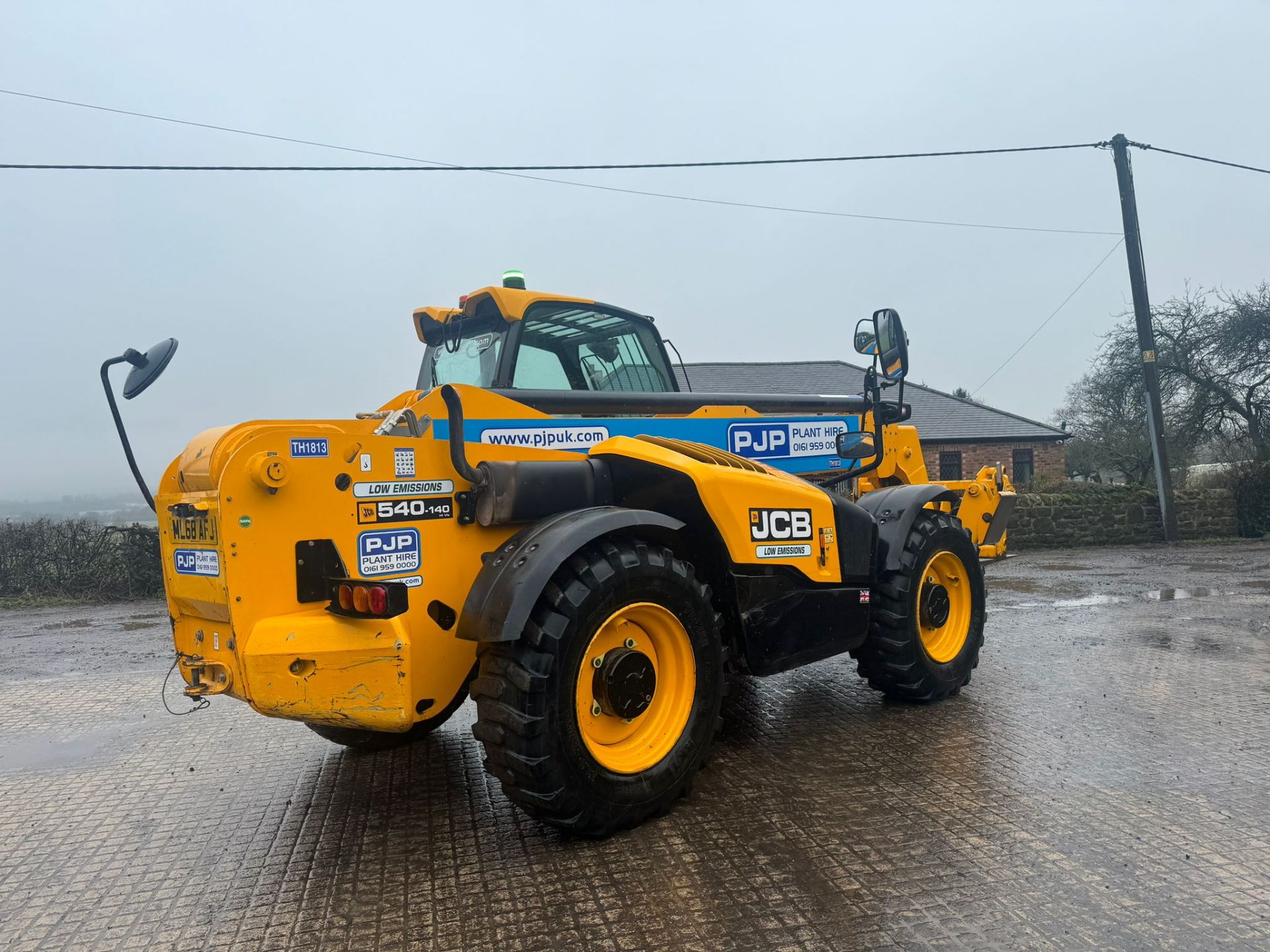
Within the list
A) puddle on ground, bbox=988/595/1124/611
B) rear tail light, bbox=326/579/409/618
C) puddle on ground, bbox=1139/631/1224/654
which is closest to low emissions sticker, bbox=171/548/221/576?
rear tail light, bbox=326/579/409/618

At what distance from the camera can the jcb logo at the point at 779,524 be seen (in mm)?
4078

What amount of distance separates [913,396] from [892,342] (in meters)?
24.6

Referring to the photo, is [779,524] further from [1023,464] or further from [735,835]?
[1023,464]

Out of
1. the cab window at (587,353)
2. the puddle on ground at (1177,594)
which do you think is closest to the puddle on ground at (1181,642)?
the puddle on ground at (1177,594)

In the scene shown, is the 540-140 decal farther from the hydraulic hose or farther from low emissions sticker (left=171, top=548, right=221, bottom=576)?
low emissions sticker (left=171, top=548, right=221, bottom=576)

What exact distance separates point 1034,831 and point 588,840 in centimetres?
176

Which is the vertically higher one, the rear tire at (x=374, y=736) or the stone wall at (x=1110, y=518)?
the stone wall at (x=1110, y=518)

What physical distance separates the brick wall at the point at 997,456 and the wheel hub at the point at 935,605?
750 inches

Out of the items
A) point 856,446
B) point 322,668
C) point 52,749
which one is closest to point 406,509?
point 322,668

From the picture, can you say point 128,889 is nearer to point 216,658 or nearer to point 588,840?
point 216,658

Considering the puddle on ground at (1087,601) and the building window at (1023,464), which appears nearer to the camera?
the puddle on ground at (1087,601)

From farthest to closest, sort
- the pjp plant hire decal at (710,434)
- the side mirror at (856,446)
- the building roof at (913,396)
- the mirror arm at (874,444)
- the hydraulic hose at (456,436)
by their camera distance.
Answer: the building roof at (913,396) < the mirror arm at (874,444) < the side mirror at (856,446) < the pjp plant hire decal at (710,434) < the hydraulic hose at (456,436)

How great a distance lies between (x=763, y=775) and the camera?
13.6ft

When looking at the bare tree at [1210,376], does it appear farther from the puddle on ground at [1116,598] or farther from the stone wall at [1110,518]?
the puddle on ground at [1116,598]
